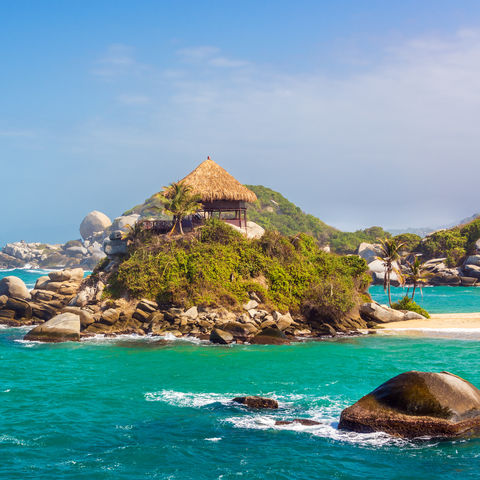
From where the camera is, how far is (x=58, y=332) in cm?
3312

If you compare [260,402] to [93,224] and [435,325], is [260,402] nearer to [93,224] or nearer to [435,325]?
[435,325]

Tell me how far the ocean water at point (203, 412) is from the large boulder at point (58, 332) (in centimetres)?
131

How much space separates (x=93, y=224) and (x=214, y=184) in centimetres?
10260

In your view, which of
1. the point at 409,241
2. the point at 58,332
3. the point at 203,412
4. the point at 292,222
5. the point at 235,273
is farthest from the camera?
the point at 292,222

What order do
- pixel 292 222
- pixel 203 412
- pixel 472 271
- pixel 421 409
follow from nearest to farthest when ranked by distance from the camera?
pixel 421 409
pixel 203 412
pixel 472 271
pixel 292 222

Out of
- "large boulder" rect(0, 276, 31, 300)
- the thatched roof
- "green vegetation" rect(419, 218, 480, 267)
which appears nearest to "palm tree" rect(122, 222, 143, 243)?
the thatched roof

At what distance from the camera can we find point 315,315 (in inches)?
1494

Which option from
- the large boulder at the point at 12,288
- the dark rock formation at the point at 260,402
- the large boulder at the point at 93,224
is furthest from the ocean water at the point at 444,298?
the large boulder at the point at 93,224

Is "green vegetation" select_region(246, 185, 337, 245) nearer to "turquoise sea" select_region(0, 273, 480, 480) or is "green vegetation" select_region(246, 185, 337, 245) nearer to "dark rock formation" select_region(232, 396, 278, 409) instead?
"turquoise sea" select_region(0, 273, 480, 480)

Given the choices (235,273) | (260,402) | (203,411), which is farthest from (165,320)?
(260,402)

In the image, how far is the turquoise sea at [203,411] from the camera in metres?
Answer: 14.5

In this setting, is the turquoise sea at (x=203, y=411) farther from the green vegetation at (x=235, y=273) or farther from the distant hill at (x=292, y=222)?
the distant hill at (x=292, y=222)

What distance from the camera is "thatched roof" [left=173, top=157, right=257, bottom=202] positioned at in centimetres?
4434

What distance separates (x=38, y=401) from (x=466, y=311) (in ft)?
125
